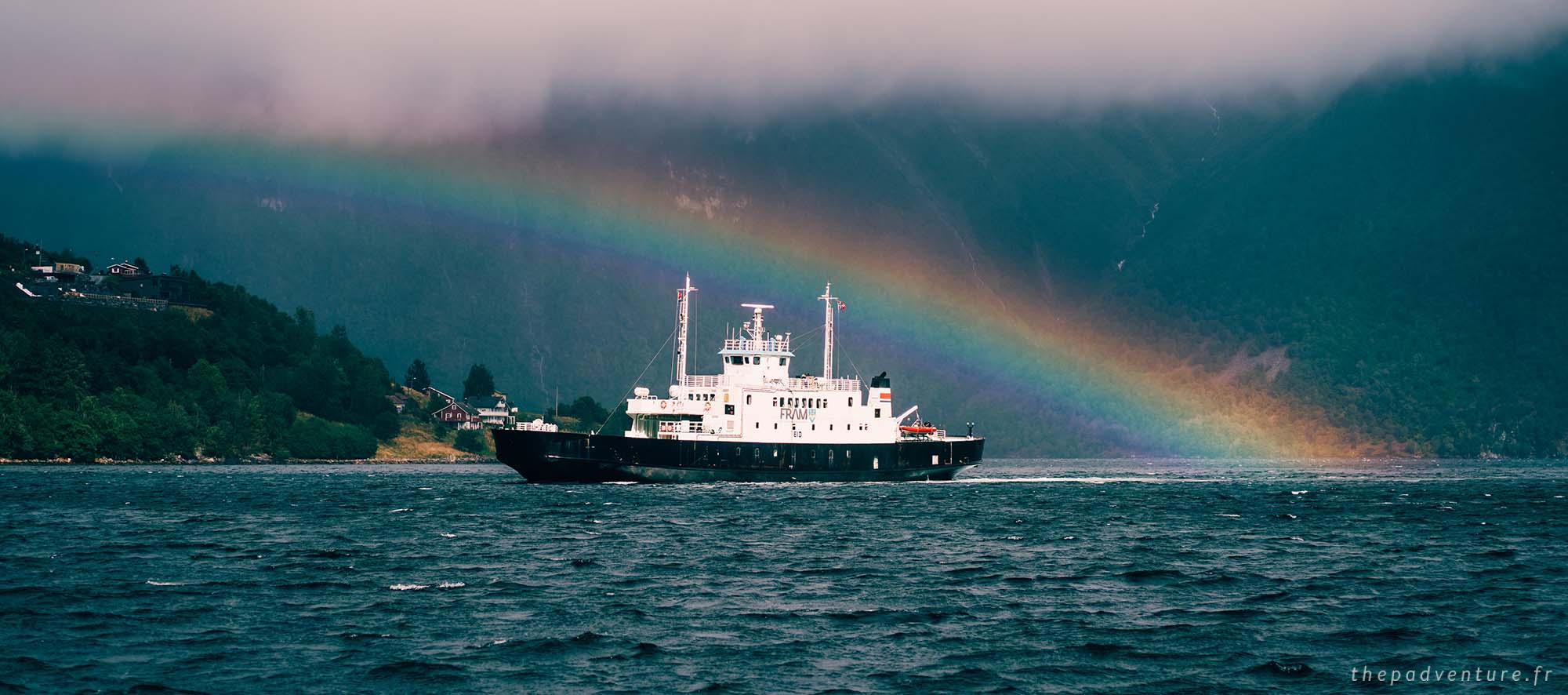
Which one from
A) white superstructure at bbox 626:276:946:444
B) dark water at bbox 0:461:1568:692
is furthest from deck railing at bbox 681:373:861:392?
dark water at bbox 0:461:1568:692

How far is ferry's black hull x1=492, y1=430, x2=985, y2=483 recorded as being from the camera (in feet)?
336

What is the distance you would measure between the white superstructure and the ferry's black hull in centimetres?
80

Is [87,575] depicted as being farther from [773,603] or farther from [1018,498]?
[1018,498]

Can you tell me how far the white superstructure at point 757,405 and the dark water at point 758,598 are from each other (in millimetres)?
26336

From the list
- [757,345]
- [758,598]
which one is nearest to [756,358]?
[757,345]

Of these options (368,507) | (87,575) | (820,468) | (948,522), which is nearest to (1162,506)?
(948,522)

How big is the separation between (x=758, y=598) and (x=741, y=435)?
67738mm

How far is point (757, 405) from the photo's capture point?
10988cm

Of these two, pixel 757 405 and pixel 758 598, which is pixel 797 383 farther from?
pixel 758 598

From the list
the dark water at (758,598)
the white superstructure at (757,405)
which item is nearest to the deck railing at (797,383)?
the white superstructure at (757,405)

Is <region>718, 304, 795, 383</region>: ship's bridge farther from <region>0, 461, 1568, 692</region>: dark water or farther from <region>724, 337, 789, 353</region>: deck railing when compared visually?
<region>0, 461, 1568, 692</region>: dark water

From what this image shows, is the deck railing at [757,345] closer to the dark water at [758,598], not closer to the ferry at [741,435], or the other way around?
the ferry at [741,435]

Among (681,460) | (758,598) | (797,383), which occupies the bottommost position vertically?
(758,598)

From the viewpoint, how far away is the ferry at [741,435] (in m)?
103
